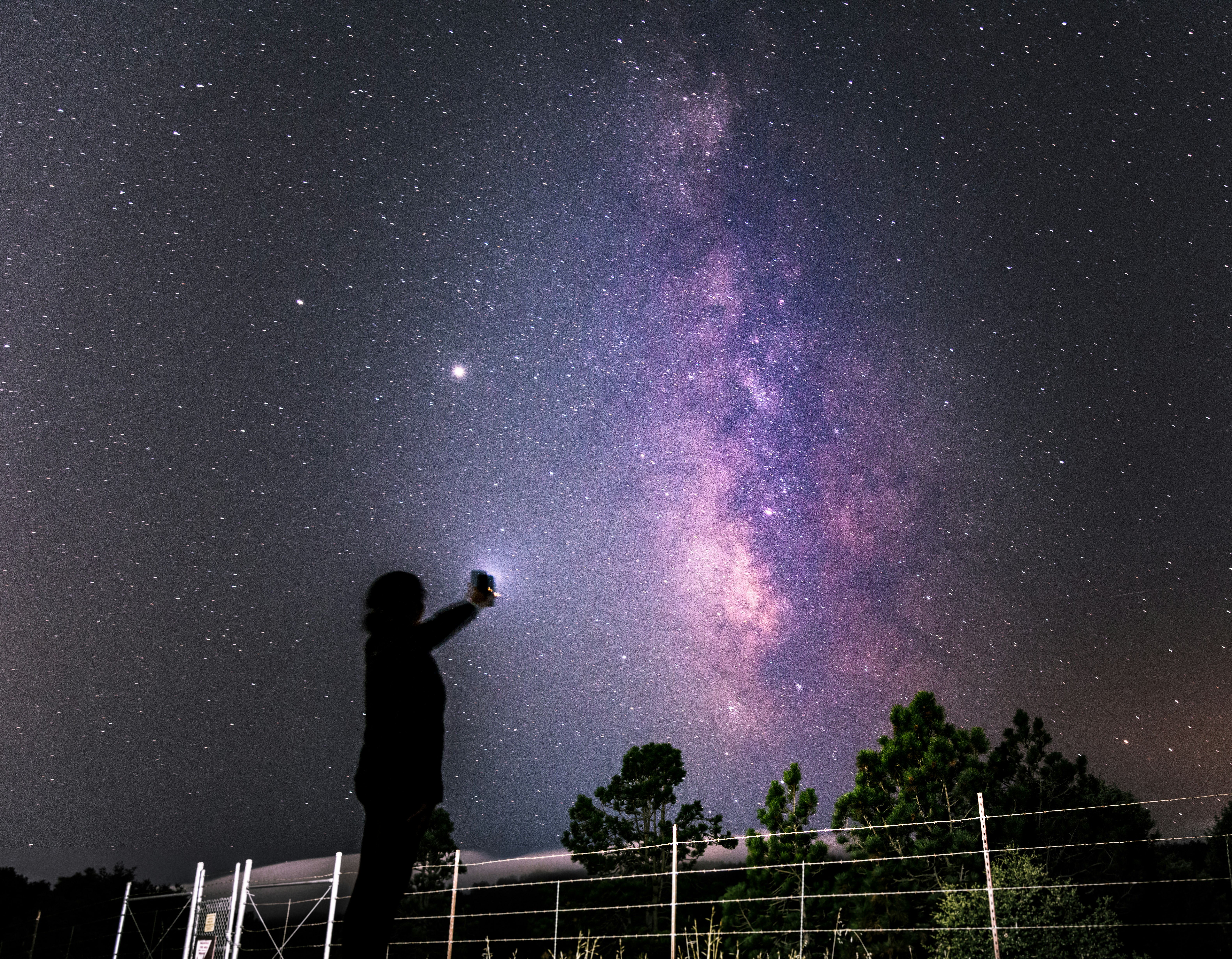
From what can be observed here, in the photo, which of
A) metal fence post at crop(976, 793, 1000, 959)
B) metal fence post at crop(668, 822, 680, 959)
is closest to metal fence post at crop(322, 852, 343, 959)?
metal fence post at crop(668, 822, 680, 959)

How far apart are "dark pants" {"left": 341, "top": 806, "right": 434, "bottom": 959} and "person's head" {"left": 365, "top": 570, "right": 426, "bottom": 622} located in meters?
0.50

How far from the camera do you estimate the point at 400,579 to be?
2285 mm

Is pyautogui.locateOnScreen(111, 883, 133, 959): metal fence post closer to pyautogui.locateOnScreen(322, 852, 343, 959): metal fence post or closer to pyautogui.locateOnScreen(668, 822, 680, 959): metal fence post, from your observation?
pyautogui.locateOnScreen(322, 852, 343, 959): metal fence post

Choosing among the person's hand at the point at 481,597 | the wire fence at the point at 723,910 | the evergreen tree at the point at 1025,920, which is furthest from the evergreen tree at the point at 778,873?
the person's hand at the point at 481,597

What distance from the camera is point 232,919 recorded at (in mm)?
11336

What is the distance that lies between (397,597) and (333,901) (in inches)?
398

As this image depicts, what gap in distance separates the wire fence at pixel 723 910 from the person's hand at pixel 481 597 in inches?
35.5

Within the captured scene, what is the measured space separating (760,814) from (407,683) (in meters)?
23.7

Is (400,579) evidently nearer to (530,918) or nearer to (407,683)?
(407,683)

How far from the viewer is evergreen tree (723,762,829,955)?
69.8 ft

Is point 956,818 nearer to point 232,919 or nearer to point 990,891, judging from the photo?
point 990,891

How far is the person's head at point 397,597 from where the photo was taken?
7.38 ft

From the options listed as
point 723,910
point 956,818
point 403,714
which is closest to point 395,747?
point 403,714

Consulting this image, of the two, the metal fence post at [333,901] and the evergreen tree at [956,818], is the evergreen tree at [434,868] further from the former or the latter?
the metal fence post at [333,901]
